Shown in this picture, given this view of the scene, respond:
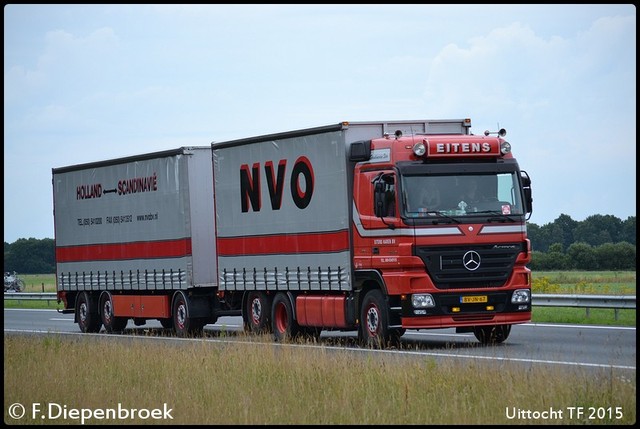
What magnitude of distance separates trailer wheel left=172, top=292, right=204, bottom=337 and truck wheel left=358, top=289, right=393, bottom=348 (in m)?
6.15

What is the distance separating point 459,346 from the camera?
74.7 ft

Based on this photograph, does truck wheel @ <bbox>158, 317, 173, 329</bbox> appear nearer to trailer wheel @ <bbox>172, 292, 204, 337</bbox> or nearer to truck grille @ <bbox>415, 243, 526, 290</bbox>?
trailer wheel @ <bbox>172, 292, 204, 337</bbox>

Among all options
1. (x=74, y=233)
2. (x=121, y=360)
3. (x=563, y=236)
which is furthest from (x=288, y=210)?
(x=563, y=236)

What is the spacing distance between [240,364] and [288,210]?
291 inches

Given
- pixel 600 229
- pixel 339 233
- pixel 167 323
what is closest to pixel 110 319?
pixel 167 323

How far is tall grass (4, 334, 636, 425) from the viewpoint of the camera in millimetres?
12734

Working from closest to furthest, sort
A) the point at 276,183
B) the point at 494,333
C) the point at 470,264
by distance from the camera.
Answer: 1. the point at 470,264
2. the point at 494,333
3. the point at 276,183

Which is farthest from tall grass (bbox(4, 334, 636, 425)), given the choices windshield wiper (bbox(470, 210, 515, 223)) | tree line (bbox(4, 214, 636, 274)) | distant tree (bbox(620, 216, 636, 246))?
distant tree (bbox(620, 216, 636, 246))

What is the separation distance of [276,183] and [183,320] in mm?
4772

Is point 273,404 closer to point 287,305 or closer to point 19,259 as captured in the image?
point 287,305

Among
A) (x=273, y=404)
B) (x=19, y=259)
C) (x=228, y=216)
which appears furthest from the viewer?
(x=19, y=259)

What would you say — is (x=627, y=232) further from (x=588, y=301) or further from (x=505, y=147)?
(x=505, y=147)

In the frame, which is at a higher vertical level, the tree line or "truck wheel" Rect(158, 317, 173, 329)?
the tree line

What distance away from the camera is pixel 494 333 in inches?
912
